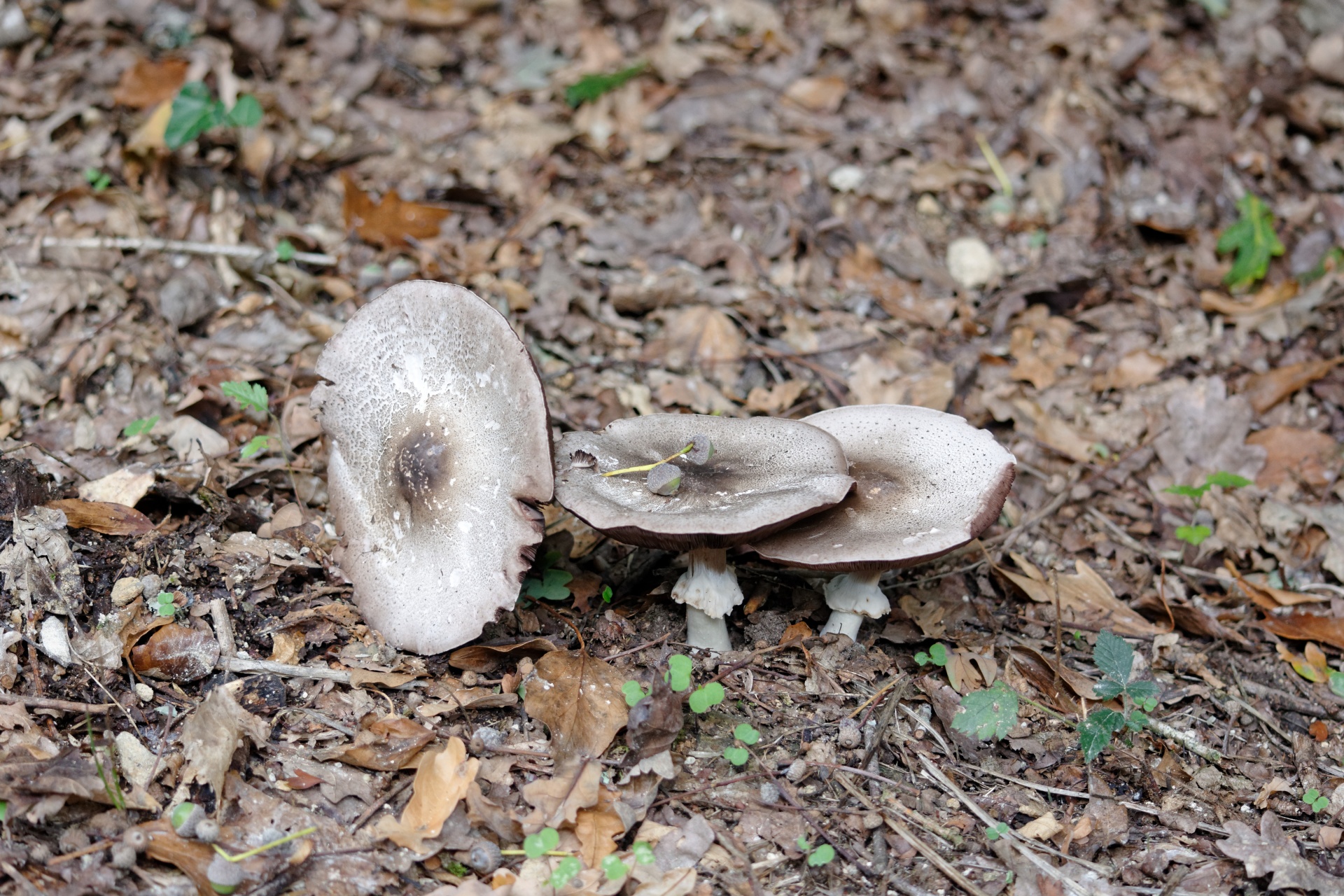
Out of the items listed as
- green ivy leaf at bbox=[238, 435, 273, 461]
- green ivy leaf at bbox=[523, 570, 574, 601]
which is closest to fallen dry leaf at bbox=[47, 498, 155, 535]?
green ivy leaf at bbox=[238, 435, 273, 461]

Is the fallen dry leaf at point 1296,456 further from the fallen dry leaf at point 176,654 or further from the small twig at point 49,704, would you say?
the small twig at point 49,704

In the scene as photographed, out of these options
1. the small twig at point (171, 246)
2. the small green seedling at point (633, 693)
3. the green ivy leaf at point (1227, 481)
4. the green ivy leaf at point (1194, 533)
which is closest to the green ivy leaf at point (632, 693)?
the small green seedling at point (633, 693)

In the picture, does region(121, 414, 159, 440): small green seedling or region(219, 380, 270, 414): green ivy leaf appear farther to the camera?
region(121, 414, 159, 440): small green seedling

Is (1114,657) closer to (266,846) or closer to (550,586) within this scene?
(550,586)

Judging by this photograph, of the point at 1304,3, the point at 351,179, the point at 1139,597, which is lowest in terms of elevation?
the point at 1139,597

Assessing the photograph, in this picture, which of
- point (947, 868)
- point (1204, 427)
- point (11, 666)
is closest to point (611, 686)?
point (947, 868)

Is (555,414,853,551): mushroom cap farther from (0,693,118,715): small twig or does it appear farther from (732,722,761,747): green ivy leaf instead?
(0,693,118,715): small twig

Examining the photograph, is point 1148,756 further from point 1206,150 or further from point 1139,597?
point 1206,150
